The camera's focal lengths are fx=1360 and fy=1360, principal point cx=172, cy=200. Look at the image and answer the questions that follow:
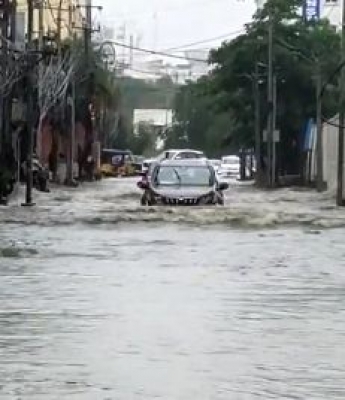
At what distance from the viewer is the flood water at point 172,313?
9805 mm

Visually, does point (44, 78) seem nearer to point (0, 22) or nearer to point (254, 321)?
point (0, 22)

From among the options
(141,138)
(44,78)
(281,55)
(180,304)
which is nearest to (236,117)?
(281,55)

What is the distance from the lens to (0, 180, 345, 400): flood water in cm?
980

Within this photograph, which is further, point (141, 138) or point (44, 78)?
point (141, 138)

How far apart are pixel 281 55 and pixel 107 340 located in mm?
57410

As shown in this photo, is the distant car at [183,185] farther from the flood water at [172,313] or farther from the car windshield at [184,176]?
the flood water at [172,313]

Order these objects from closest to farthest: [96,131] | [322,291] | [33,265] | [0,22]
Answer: [322,291]
[33,265]
[0,22]
[96,131]

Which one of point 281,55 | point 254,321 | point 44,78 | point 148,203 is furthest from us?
point 281,55

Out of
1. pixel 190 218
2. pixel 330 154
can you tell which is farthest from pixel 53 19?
pixel 190 218

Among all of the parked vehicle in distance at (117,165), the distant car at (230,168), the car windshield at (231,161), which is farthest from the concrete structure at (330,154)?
the car windshield at (231,161)

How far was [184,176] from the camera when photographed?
34375 millimetres

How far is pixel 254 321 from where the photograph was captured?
13.4 meters

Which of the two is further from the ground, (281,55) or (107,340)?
(281,55)

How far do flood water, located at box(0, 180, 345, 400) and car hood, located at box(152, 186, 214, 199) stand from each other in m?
4.91
